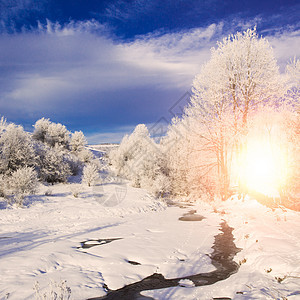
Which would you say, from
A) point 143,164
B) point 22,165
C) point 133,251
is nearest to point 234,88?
point 133,251

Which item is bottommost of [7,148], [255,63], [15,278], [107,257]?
Answer: [107,257]

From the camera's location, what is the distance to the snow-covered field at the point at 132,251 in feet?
14.9

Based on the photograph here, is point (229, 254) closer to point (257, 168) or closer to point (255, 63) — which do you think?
point (257, 168)

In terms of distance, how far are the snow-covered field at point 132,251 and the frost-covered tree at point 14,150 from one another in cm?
537

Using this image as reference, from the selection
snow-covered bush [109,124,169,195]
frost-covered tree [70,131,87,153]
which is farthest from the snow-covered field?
frost-covered tree [70,131,87,153]

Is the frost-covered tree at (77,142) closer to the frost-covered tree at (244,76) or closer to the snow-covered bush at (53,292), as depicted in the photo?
the frost-covered tree at (244,76)

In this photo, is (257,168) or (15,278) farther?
(257,168)

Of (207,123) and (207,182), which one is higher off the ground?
(207,123)

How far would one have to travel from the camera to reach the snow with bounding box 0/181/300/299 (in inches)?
179

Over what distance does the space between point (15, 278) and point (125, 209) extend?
9.90 m

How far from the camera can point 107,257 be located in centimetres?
632

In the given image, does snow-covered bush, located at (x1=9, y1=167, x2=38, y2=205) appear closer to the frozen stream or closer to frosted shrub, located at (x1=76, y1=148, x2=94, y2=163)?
the frozen stream

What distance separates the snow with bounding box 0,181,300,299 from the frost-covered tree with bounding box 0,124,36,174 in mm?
5004

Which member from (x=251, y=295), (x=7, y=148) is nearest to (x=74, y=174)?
(x=7, y=148)
